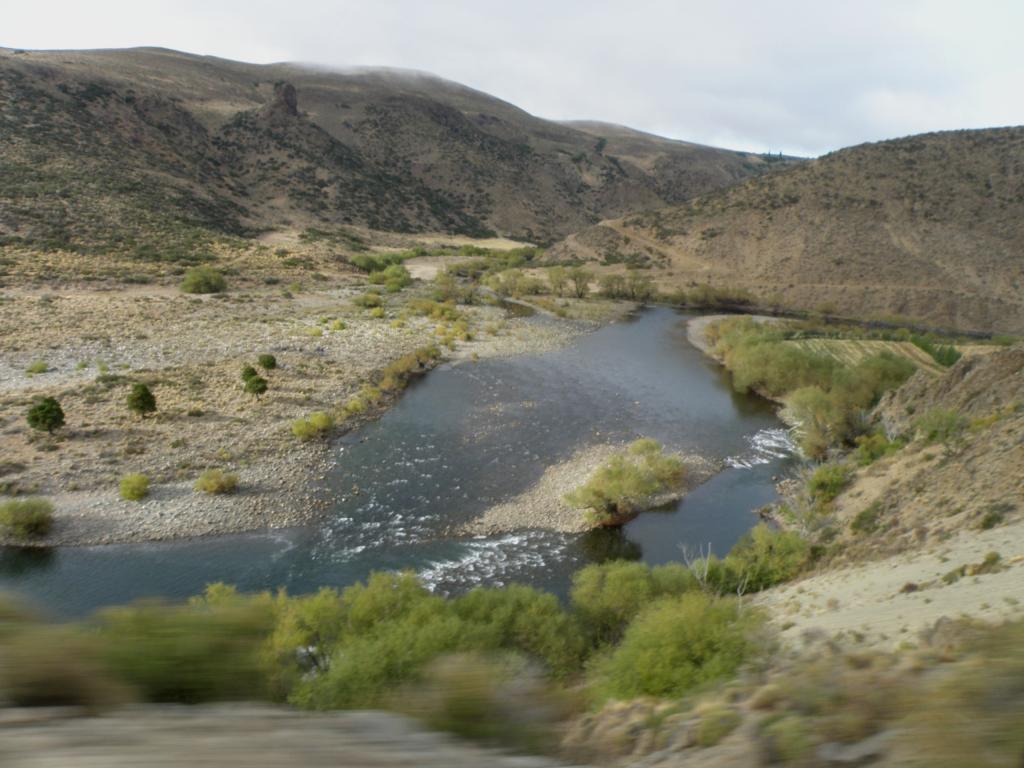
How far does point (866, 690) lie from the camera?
374cm

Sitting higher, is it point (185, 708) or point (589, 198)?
point (589, 198)

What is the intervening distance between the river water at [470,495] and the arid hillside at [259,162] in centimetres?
3984

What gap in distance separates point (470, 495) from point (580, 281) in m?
49.1

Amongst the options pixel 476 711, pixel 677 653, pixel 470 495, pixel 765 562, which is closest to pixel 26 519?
pixel 470 495

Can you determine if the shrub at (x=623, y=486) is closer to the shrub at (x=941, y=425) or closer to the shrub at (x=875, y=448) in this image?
the shrub at (x=875, y=448)

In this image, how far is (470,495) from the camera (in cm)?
2305

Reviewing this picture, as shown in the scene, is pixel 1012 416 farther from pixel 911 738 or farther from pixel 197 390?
pixel 197 390

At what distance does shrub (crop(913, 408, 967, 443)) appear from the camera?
21.3 meters

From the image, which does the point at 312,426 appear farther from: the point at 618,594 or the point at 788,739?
the point at 788,739

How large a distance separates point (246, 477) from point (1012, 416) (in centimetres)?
2460

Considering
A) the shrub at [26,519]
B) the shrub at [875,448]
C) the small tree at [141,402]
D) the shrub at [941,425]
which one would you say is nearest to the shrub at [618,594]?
the shrub at [941,425]

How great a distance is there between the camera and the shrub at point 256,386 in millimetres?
28281

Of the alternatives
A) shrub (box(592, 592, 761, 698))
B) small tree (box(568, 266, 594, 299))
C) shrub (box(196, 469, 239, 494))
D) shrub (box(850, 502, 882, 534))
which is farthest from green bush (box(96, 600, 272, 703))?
small tree (box(568, 266, 594, 299))

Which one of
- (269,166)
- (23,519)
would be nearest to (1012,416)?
(23,519)
